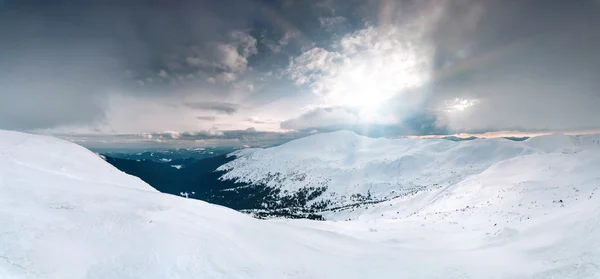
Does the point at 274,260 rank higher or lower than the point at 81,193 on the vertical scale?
lower

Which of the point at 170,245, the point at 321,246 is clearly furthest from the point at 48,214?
the point at 321,246

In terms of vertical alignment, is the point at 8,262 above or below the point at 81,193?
below

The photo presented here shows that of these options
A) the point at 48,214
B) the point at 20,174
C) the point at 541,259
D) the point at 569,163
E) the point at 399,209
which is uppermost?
the point at 569,163

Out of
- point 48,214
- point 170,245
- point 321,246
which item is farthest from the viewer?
point 321,246

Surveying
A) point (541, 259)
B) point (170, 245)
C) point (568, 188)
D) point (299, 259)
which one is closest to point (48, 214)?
point (170, 245)

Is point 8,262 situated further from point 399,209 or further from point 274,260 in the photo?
point 399,209

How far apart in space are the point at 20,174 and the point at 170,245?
69.7 feet

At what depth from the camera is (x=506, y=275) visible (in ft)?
68.3

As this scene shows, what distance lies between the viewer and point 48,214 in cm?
2095

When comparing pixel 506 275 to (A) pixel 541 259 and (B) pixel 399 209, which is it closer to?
(A) pixel 541 259

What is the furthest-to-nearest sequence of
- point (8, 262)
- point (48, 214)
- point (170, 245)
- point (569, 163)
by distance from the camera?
point (569, 163) → point (48, 214) → point (170, 245) → point (8, 262)

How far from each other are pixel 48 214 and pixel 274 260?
18129mm

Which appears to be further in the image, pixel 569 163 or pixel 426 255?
pixel 569 163

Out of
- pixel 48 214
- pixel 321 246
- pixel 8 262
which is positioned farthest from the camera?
pixel 321 246
